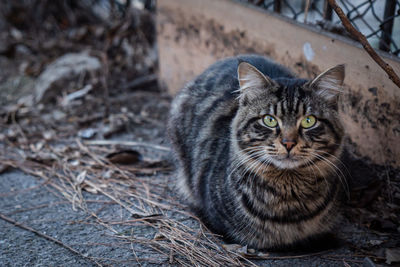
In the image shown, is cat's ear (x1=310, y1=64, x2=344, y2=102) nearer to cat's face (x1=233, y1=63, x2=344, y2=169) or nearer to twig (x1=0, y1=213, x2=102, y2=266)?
cat's face (x1=233, y1=63, x2=344, y2=169)

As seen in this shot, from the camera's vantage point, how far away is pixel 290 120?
2139mm

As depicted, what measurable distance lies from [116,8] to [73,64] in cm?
113

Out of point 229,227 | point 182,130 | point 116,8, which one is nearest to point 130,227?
point 229,227

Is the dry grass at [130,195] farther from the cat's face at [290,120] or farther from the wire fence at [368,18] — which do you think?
the wire fence at [368,18]

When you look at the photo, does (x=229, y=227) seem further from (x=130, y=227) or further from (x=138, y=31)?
(x=138, y=31)

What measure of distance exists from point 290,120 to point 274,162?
22cm

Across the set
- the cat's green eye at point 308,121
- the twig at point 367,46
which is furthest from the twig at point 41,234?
the twig at point 367,46

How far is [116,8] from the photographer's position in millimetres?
5465

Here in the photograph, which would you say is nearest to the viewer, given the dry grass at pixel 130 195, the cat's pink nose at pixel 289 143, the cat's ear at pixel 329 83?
the cat's pink nose at pixel 289 143

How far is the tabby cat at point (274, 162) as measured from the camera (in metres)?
2.15

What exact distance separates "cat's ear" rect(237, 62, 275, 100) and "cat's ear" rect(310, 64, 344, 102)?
22 centimetres

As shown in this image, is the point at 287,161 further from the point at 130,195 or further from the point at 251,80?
the point at 130,195

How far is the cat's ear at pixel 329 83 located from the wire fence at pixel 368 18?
2.18 feet

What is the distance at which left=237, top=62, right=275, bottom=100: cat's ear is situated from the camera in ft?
7.45
